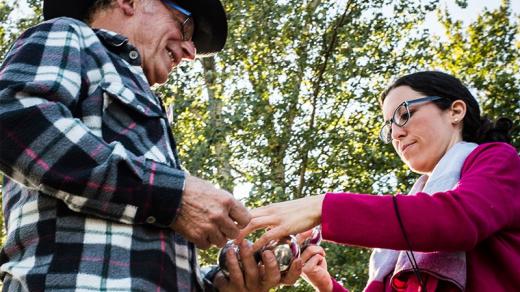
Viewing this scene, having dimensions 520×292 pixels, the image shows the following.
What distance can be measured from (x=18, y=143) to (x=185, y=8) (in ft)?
4.71

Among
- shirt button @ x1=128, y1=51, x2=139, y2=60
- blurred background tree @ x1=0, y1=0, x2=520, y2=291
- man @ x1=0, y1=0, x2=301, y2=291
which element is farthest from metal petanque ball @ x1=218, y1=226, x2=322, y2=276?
blurred background tree @ x1=0, y1=0, x2=520, y2=291

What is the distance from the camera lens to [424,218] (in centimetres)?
258

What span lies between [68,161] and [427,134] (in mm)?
1745

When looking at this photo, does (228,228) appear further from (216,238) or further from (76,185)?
(76,185)

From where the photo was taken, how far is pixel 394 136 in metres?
3.31

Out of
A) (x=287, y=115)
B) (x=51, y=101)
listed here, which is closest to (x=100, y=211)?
(x=51, y=101)

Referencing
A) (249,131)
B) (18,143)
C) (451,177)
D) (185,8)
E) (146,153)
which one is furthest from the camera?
(249,131)

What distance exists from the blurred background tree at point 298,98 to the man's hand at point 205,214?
24.4 feet

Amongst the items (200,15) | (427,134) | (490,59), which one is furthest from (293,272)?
(490,59)

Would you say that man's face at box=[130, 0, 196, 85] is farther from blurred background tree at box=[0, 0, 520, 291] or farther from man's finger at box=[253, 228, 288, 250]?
blurred background tree at box=[0, 0, 520, 291]

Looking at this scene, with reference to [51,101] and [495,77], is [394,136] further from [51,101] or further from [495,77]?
[495,77]

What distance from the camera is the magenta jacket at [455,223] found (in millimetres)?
2572

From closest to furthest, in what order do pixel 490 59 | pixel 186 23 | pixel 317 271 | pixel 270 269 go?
1. pixel 270 269
2. pixel 186 23
3. pixel 317 271
4. pixel 490 59

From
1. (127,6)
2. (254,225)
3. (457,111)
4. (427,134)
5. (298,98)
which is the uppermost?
(127,6)
